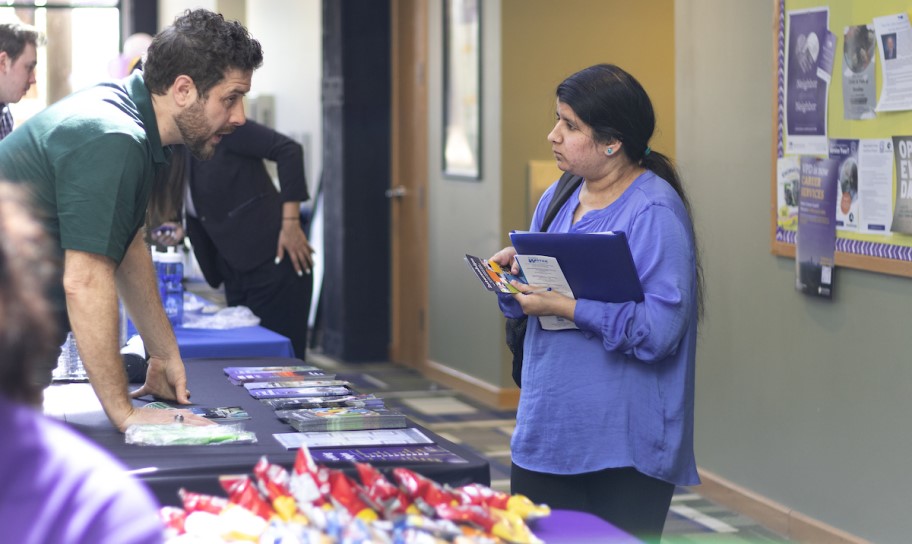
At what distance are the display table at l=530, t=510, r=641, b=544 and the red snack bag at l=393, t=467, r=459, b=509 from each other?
188 mm

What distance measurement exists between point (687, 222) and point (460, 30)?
4.82m

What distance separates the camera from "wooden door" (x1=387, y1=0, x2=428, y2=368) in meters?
8.00

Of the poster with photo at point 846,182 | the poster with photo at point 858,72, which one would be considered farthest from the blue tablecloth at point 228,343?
the poster with photo at point 858,72

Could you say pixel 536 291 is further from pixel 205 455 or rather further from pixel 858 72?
pixel 858 72

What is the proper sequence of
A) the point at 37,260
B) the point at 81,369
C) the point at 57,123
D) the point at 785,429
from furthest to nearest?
the point at 785,429 < the point at 81,369 < the point at 57,123 < the point at 37,260

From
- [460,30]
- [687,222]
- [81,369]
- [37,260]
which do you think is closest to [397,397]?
[460,30]

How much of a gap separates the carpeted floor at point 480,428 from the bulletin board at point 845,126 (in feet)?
3.31

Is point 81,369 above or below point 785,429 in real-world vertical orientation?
above

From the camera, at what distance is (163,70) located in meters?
2.50

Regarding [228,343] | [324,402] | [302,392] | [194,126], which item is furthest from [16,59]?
[324,402]

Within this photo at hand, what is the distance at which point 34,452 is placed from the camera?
1.03 m

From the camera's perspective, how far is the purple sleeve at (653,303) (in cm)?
256

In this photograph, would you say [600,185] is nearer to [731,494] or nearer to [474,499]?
[474,499]

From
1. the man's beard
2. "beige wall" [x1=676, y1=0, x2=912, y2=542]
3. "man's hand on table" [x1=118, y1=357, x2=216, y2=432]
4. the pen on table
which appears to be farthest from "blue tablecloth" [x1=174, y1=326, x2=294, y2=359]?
"beige wall" [x1=676, y1=0, x2=912, y2=542]
